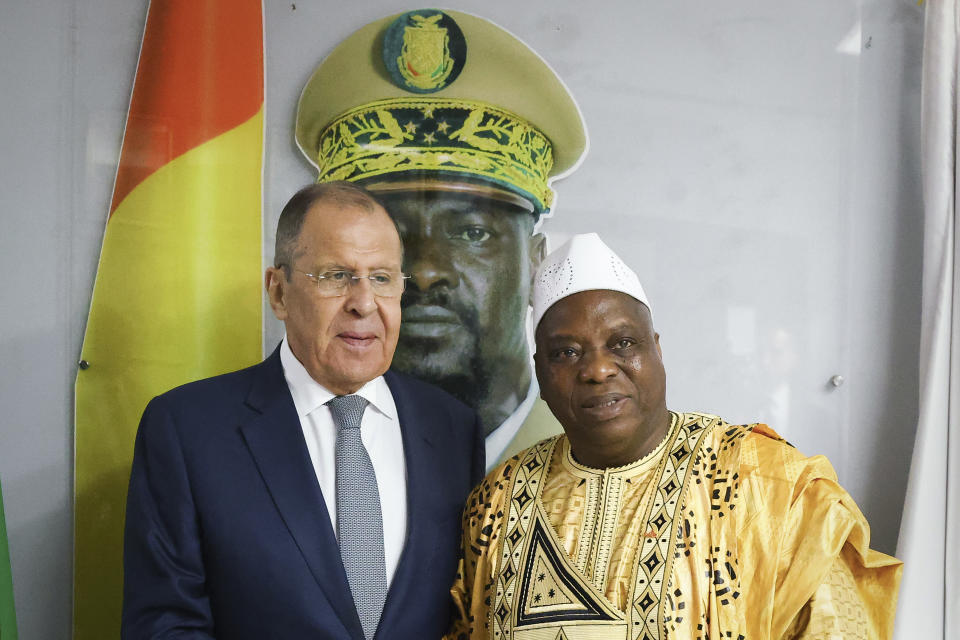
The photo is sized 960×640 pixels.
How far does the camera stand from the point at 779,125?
2.65m

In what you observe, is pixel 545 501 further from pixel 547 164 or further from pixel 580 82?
pixel 580 82

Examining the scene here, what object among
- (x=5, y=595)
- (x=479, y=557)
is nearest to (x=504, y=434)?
(x=479, y=557)

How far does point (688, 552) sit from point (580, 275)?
0.62 m

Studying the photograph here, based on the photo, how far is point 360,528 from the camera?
5.69ft

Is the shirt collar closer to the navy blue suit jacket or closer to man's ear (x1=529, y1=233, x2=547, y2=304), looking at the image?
the navy blue suit jacket

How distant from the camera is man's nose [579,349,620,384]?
5.26ft

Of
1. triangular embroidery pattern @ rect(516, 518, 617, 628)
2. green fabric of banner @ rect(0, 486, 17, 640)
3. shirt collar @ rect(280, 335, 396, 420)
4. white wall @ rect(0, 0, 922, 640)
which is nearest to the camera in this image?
triangular embroidery pattern @ rect(516, 518, 617, 628)

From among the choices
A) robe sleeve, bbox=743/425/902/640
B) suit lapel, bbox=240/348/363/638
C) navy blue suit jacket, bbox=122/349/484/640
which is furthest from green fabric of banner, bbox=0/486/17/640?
robe sleeve, bbox=743/425/902/640

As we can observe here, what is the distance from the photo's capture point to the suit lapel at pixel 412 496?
1.72 m

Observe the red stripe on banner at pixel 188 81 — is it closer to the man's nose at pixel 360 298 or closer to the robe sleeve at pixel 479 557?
the man's nose at pixel 360 298

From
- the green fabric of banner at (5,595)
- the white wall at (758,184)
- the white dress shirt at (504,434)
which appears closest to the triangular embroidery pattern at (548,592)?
the white dress shirt at (504,434)

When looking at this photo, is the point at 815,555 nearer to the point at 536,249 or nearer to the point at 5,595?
the point at 536,249

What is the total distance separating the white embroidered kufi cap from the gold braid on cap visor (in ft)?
2.34

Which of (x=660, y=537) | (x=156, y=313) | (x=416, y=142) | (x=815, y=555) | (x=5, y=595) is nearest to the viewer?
(x=815, y=555)
